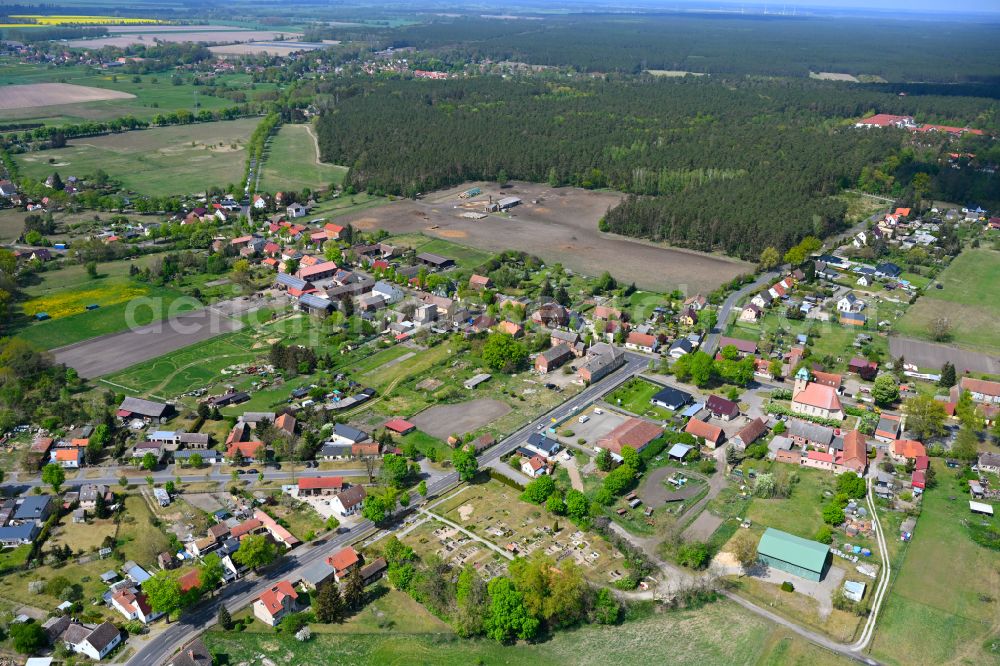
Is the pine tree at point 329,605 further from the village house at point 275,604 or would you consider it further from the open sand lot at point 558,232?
the open sand lot at point 558,232

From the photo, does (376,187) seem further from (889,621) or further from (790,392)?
(889,621)

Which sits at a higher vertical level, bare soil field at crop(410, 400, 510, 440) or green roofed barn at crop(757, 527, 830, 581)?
green roofed barn at crop(757, 527, 830, 581)

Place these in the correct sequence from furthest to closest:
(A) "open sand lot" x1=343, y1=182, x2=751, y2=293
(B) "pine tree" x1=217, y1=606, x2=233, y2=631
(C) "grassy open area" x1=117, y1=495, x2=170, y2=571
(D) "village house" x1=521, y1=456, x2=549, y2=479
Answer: (A) "open sand lot" x1=343, y1=182, x2=751, y2=293, (D) "village house" x1=521, y1=456, x2=549, y2=479, (C) "grassy open area" x1=117, y1=495, x2=170, y2=571, (B) "pine tree" x1=217, y1=606, x2=233, y2=631

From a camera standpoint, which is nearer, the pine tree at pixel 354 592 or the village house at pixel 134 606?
the village house at pixel 134 606

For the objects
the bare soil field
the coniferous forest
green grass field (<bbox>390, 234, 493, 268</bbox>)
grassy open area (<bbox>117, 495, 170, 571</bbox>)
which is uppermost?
the coniferous forest

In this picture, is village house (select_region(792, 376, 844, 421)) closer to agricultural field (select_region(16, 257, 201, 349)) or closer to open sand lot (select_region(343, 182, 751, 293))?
open sand lot (select_region(343, 182, 751, 293))

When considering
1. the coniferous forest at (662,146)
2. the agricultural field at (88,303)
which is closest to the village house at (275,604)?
the agricultural field at (88,303)

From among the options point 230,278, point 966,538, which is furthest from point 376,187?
point 966,538

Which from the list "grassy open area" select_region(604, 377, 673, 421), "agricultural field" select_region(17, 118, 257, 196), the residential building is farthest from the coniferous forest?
the residential building
